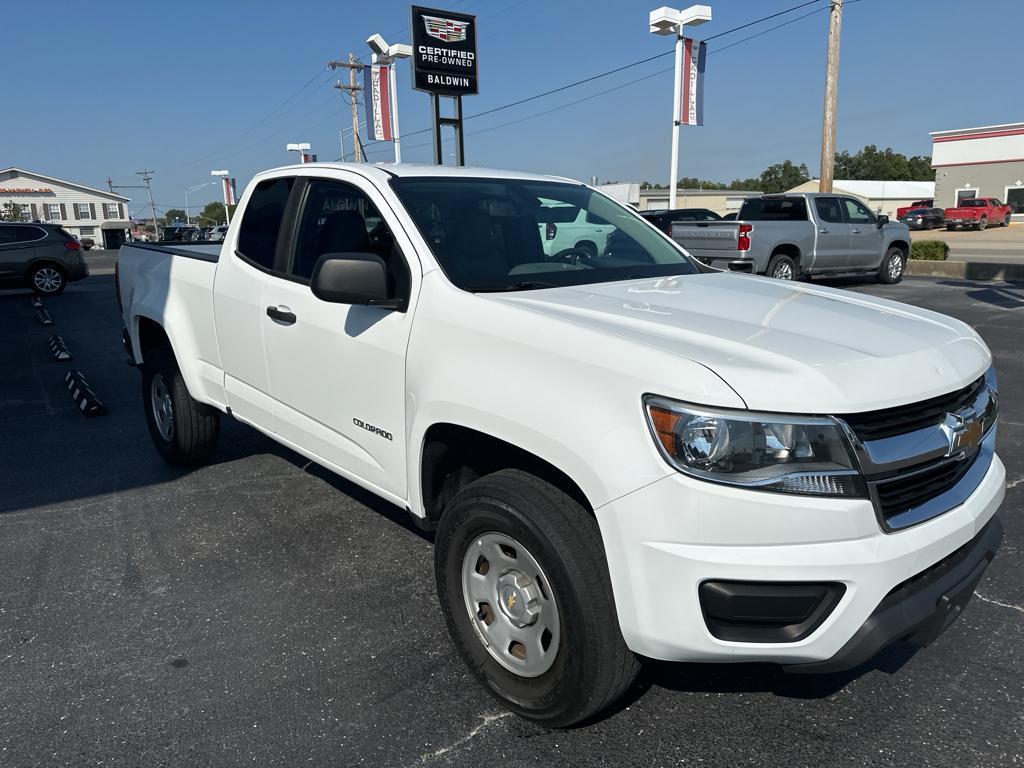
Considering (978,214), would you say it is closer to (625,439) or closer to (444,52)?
(444,52)

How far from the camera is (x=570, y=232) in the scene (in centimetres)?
379

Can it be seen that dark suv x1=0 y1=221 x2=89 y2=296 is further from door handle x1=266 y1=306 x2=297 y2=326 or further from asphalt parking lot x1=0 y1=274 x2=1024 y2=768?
door handle x1=266 y1=306 x2=297 y2=326

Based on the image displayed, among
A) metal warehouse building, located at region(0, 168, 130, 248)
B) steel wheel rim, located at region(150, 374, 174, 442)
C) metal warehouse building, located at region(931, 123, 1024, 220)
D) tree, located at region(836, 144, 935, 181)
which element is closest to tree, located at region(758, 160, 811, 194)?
tree, located at region(836, 144, 935, 181)

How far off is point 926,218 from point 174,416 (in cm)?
5414

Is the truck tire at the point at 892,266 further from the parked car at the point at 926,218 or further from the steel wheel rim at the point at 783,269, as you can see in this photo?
the parked car at the point at 926,218

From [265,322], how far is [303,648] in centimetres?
158

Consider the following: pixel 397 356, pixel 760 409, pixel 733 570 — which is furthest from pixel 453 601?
pixel 760 409

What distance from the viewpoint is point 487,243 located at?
3.38m

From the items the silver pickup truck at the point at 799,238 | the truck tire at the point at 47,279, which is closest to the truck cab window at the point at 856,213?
the silver pickup truck at the point at 799,238

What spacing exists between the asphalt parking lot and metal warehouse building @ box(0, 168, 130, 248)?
88.6m

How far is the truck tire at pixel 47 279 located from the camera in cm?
1802

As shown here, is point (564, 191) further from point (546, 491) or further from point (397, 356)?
point (546, 491)

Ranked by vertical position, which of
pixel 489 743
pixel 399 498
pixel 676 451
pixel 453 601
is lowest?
pixel 489 743

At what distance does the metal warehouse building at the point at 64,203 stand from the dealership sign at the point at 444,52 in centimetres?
7524
